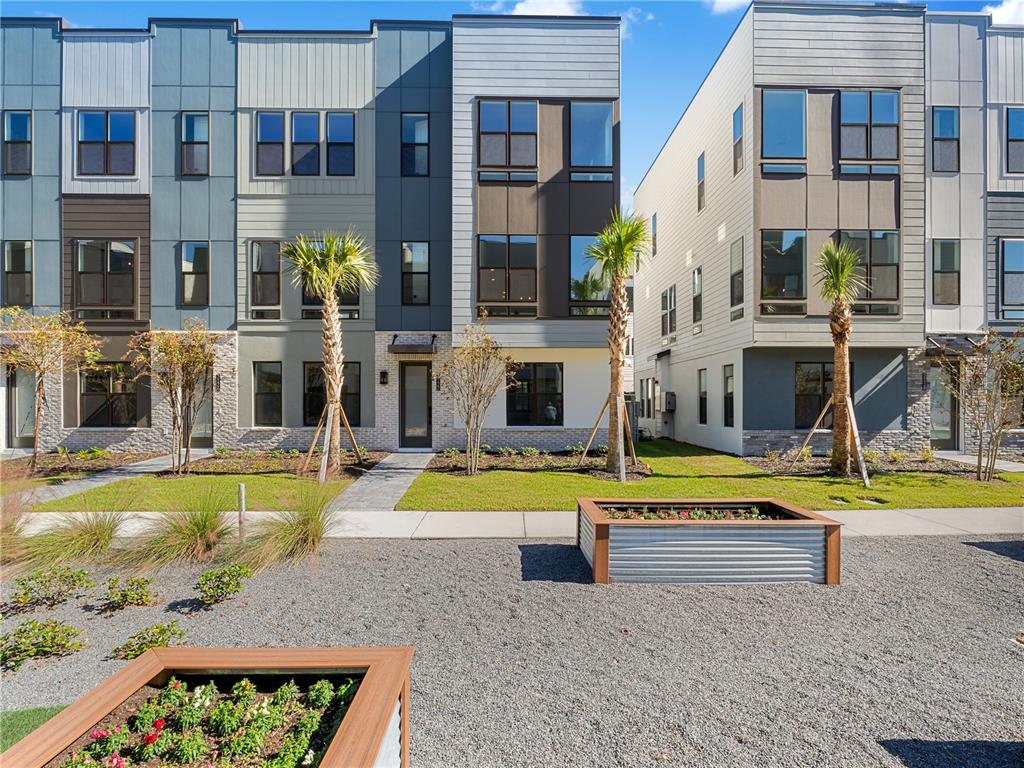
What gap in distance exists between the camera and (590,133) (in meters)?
15.0

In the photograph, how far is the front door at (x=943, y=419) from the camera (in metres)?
15.3

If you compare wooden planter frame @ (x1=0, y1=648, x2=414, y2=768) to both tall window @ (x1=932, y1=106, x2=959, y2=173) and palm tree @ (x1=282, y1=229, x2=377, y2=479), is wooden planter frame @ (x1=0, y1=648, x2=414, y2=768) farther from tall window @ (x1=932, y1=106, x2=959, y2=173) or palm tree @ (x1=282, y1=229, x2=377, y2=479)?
tall window @ (x1=932, y1=106, x2=959, y2=173)

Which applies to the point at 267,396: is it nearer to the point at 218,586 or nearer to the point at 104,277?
the point at 104,277

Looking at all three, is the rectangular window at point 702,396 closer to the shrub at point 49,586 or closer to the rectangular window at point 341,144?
the rectangular window at point 341,144

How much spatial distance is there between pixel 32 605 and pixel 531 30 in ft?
54.9

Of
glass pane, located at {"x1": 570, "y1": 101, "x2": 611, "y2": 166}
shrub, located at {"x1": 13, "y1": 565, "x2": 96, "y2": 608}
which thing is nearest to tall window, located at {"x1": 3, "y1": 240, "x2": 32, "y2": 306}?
shrub, located at {"x1": 13, "y1": 565, "x2": 96, "y2": 608}

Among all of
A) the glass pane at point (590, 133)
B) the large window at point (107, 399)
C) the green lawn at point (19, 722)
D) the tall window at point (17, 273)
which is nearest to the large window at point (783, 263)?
the glass pane at point (590, 133)

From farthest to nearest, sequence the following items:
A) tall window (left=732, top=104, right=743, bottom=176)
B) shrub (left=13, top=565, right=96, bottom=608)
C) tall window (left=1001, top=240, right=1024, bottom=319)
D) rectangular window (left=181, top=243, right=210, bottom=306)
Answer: rectangular window (left=181, top=243, right=210, bottom=306) → tall window (left=732, top=104, right=743, bottom=176) → tall window (left=1001, top=240, right=1024, bottom=319) → shrub (left=13, top=565, right=96, bottom=608)

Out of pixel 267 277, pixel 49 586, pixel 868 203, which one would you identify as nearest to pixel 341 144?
pixel 267 277

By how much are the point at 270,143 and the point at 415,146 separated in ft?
14.3

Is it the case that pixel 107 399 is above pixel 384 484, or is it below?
above

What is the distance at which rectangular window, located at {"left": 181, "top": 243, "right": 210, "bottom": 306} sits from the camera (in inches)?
611

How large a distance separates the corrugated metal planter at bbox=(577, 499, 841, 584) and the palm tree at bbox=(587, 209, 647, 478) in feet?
18.3

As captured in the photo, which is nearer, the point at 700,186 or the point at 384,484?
the point at 384,484
